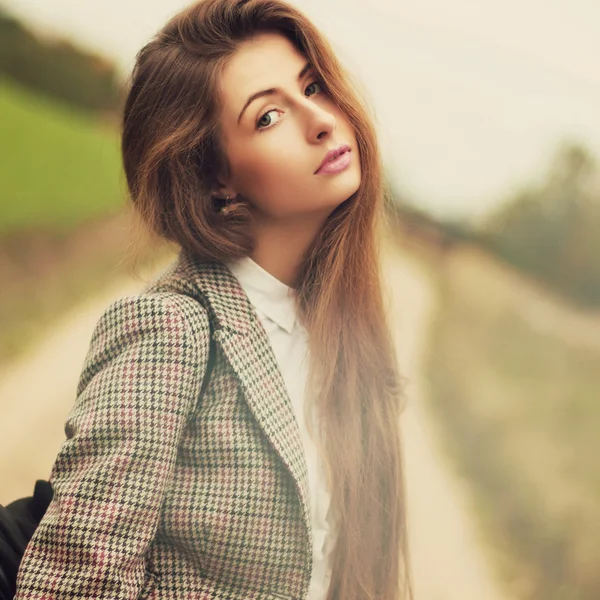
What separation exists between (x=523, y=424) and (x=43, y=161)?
0.94 metres

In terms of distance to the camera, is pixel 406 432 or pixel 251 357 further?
pixel 406 432

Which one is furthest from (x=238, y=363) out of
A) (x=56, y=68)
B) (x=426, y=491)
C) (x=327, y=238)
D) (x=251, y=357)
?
(x=56, y=68)

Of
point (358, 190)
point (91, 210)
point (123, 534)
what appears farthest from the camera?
point (91, 210)

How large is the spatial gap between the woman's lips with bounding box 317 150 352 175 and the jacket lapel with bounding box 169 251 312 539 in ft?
0.62

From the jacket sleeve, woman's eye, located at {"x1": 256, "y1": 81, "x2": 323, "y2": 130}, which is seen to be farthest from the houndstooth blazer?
woman's eye, located at {"x1": 256, "y1": 81, "x2": 323, "y2": 130}

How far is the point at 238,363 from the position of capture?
2.73 feet

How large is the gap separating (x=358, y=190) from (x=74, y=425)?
0.50 meters

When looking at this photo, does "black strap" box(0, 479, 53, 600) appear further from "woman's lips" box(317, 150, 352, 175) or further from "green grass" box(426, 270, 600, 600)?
"green grass" box(426, 270, 600, 600)

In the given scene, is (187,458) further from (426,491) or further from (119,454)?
(426,491)

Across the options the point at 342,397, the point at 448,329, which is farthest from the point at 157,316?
the point at 448,329

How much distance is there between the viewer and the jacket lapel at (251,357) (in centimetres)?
83

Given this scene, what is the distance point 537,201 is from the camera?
1.17 metres

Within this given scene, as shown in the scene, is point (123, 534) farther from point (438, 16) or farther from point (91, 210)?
point (438, 16)

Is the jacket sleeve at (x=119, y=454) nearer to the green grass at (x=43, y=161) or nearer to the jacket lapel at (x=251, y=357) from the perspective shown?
the jacket lapel at (x=251, y=357)
